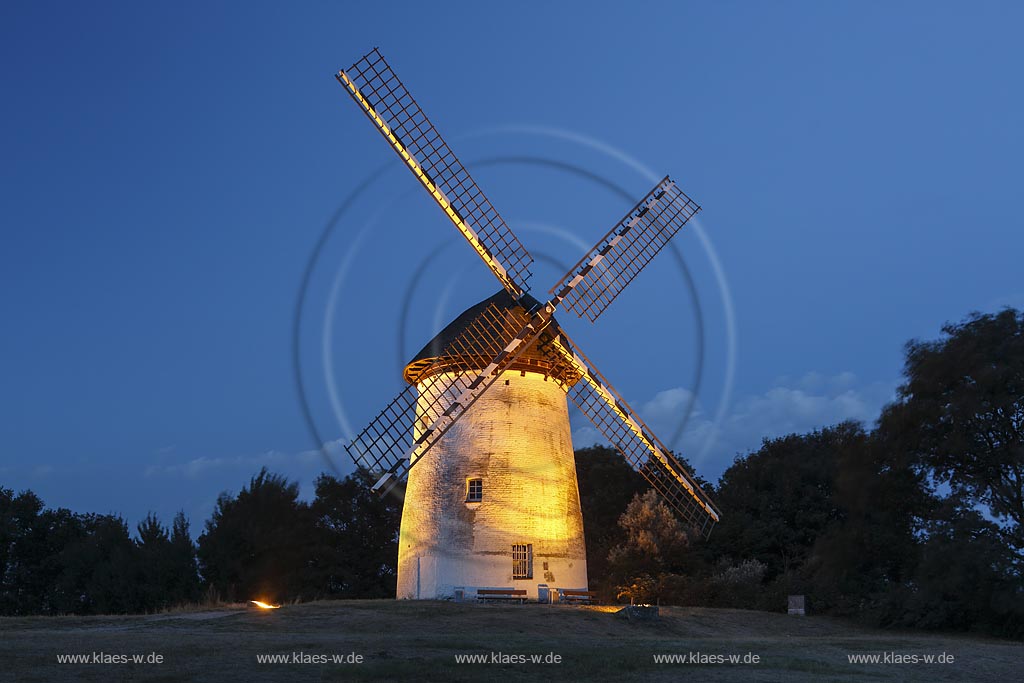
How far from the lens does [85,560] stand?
139 feet

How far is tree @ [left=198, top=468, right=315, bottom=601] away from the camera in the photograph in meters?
43.3

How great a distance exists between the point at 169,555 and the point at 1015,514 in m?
30.8

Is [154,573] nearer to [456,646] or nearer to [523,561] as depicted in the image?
[523,561]

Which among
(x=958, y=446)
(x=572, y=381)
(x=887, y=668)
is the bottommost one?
(x=887, y=668)

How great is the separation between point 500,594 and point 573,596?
7.12ft

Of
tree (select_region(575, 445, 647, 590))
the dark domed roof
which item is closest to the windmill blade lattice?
the dark domed roof

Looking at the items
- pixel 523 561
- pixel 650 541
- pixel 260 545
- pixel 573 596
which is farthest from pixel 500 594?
pixel 260 545

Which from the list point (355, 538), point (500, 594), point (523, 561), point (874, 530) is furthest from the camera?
point (355, 538)

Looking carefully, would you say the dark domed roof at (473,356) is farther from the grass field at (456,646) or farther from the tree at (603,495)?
the tree at (603,495)

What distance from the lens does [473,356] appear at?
27672 millimetres

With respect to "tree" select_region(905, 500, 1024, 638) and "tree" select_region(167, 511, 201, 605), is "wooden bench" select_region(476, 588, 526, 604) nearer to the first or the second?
"tree" select_region(905, 500, 1024, 638)

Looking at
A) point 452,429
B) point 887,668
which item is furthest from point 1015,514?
→ point 452,429

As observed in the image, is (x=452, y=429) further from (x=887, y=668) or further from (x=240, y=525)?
(x=240, y=525)

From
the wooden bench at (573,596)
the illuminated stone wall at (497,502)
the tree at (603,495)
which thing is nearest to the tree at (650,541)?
the tree at (603,495)
